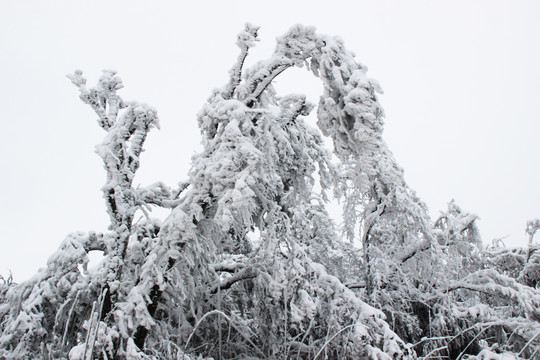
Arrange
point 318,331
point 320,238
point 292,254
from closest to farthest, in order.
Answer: point 292,254, point 318,331, point 320,238

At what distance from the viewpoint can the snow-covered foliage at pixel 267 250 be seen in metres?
3.84

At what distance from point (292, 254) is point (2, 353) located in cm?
329

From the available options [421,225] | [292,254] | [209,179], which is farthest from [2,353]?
[421,225]

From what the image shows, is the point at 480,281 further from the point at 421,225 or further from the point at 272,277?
the point at 272,277

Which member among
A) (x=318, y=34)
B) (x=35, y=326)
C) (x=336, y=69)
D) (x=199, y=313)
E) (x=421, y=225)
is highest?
(x=318, y=34)

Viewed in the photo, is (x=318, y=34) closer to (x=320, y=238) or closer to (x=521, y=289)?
(x=320, y=238)

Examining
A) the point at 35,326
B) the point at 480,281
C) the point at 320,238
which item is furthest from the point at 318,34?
the point at 35,326

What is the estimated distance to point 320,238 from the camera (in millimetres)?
5750

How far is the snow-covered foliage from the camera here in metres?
3.84

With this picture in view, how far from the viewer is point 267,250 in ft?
14.1

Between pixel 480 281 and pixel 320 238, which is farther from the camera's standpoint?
pixel 320 238

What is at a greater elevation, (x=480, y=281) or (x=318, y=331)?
(x=480, y=281)

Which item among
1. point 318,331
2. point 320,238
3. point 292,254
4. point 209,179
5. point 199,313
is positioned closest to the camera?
point 209,179

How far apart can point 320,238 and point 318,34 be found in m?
2.81
